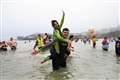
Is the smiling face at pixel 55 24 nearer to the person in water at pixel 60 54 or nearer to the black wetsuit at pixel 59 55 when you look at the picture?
the person in water at pixel 60 54

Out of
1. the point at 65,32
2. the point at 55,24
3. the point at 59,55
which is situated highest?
the point at 55,24

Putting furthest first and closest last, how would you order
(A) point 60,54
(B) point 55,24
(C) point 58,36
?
(A) point 60,54
(B) point 55,24
(C) point 58,36

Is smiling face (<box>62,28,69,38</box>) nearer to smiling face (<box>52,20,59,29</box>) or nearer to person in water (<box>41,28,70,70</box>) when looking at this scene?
person in water (<box>41,28,70,70</box>)

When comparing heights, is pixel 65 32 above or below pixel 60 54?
above

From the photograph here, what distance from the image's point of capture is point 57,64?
13484 mm

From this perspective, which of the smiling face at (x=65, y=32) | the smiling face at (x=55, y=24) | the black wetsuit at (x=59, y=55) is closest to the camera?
the smiling face at (x=55, y=24)

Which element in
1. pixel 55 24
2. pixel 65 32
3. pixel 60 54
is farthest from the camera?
pixel 65 32

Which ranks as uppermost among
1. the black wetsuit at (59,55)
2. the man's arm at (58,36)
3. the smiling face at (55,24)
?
the smiling face at (55,24)

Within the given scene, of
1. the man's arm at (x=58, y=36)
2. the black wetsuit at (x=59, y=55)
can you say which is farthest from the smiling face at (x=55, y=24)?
→ the black wetsuit at (x=59, y=55)

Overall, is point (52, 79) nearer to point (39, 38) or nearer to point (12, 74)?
point (12, 74)

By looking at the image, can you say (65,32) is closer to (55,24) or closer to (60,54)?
(55,24)

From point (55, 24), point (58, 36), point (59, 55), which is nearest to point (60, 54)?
point (59, 55)

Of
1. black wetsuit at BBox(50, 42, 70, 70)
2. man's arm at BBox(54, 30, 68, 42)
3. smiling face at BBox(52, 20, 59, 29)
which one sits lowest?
black wetsuit at BBox(50, 42, 70, 70)

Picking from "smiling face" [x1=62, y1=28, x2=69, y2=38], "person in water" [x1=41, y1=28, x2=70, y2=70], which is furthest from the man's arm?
"smiling face" [x1=62, y1=28, x2=69, y2=38]
